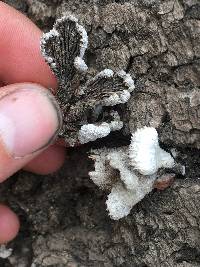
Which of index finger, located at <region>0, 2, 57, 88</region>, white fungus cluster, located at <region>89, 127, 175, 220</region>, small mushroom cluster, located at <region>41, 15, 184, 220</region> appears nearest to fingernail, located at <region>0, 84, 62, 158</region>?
small mushroom cluster, located at <region>41, 15, 184, 220</region>

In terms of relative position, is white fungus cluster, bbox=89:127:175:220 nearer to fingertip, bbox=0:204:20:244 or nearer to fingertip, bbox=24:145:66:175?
fingertip, bbox=24:145:66:175

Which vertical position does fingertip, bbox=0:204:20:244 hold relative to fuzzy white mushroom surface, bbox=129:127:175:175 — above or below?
below

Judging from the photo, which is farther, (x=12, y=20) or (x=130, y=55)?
(x=12, y=20)

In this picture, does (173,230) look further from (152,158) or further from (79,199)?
(79,199)

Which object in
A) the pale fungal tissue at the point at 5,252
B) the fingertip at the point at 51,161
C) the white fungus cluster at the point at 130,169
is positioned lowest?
the pale fungal tissue at the point at 5,252

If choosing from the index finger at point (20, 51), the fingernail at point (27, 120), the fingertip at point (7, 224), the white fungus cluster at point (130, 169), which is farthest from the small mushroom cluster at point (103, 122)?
the fingertip at point (7, 224)

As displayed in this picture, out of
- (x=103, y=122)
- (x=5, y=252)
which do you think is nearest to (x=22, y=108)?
(x=103, y=122)

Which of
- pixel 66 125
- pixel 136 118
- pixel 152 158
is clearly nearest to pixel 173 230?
pixel 152 158

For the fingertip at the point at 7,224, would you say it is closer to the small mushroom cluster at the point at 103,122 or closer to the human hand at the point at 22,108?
the human hand at the point at 22,108
